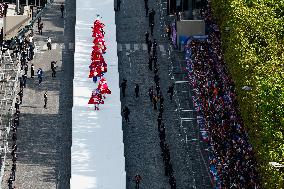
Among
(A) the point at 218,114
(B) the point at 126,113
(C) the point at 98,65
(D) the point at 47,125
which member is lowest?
(D) the point at 47,125

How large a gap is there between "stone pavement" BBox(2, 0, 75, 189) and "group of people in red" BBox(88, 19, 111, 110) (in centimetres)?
324

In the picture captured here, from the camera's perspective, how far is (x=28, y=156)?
80.9m

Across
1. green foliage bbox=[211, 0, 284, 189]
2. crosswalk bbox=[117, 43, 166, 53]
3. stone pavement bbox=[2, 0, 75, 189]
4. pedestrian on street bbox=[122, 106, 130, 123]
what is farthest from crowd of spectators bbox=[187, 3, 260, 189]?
stone pavement bbox=[2, 0, 75, 189]

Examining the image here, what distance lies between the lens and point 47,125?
85.6 m

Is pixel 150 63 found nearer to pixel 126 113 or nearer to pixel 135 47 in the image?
pixel 135 47

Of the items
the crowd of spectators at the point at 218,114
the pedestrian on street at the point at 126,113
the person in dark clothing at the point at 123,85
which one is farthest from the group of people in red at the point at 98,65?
the crowd of spectators at the point at 218,114

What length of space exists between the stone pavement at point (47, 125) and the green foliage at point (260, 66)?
15.6 meters

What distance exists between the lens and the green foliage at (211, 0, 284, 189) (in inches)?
2655

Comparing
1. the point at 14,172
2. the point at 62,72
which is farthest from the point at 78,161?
the point at 62,72

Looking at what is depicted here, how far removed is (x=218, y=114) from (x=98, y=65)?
1356 centimetres

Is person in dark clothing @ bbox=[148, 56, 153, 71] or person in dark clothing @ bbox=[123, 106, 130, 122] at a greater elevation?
person in dark clothing @ bbox=[148, 56, 153, 71]

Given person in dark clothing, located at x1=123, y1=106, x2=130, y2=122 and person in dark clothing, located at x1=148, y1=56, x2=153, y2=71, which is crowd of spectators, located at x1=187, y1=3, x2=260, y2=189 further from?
person in dark clothing, located at x1=123, y1=106, x2=130, y2=122

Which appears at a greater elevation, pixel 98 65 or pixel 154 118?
pixel 98 65

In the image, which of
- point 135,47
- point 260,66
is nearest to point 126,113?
point 260,66
